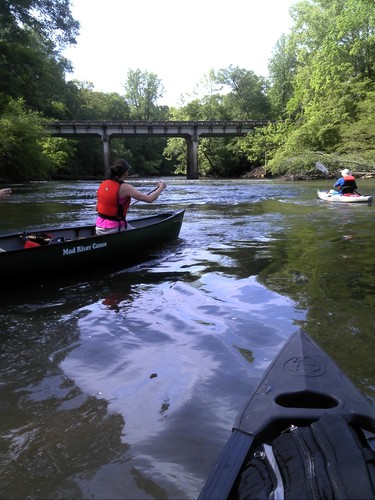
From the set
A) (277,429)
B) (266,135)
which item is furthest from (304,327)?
(266,135)

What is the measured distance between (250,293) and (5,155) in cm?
2651

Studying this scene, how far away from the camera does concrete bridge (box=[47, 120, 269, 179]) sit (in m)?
47.2

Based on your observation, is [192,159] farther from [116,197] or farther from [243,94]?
[116,197]

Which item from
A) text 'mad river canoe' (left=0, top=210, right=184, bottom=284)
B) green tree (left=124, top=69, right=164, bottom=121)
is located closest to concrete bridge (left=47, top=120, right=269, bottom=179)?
green tree (left=124, top=69, right=164, bottom=121)

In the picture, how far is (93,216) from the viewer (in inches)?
482

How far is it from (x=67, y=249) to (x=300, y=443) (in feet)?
14.2

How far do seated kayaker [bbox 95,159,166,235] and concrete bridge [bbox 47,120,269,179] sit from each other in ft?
140

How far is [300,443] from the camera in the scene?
166 centimetres

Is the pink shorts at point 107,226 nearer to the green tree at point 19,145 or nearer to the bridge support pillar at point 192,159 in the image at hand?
the green tree at point 19,145

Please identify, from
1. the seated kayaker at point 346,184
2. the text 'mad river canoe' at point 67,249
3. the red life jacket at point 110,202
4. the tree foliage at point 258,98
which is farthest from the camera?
the tree foliage at point 258,98

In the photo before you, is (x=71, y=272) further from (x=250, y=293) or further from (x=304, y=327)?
(x=304, y=327)

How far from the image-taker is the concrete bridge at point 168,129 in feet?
155

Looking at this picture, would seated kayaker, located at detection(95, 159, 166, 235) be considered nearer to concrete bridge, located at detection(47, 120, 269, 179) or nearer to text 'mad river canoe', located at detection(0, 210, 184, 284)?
text 'mad river canoe', located at detection(0, 210, 184, 284)

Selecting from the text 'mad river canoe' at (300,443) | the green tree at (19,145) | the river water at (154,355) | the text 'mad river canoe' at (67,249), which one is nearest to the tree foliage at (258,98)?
the green tree at (19,145)
